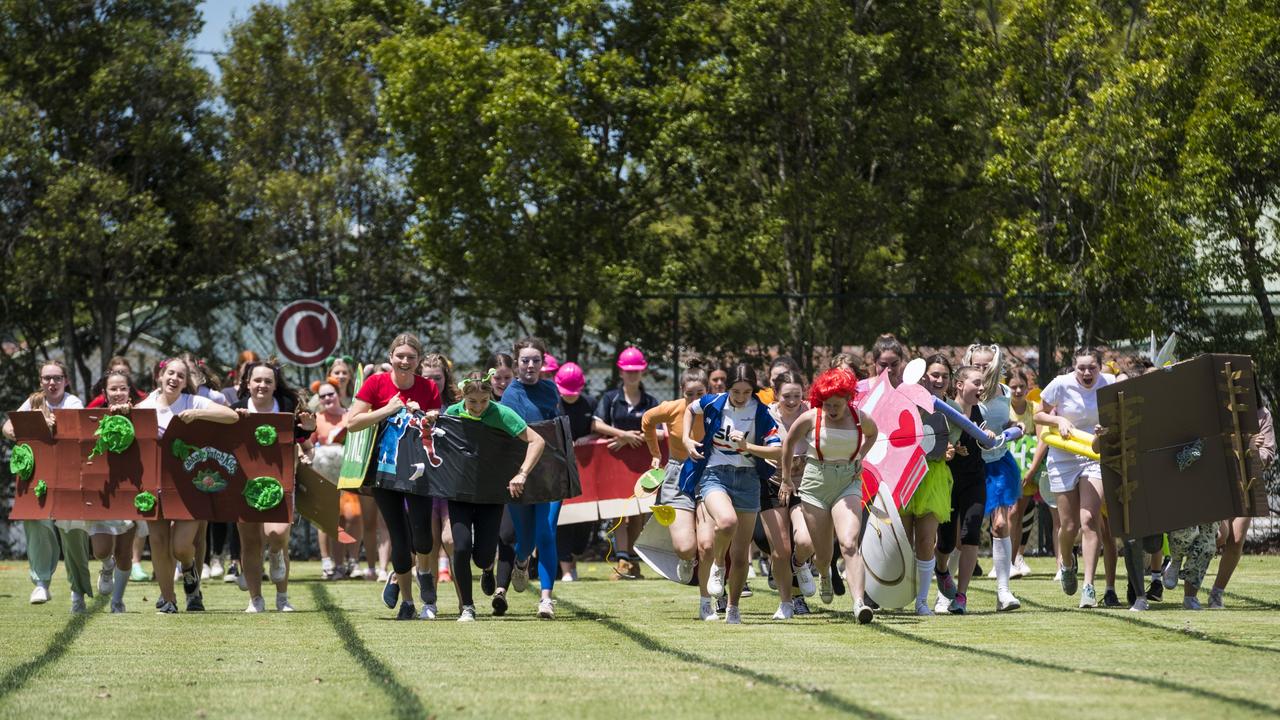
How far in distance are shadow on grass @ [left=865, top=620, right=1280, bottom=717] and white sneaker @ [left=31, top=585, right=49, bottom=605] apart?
244 inches

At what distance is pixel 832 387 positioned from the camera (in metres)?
11.3

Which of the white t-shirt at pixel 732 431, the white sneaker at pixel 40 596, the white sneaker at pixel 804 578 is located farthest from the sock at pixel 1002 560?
the white sneaker at pixel 40 596

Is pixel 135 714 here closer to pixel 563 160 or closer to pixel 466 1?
pixel 563 160

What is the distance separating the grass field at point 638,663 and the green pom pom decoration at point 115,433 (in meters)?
1.12

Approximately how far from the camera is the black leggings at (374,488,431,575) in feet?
39.0

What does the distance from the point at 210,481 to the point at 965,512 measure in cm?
500

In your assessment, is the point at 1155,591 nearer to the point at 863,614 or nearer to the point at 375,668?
the point at 863,614

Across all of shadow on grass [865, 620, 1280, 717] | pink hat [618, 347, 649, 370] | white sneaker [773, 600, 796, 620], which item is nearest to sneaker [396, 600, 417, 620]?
white sneaker [773, 600, 796, 620]

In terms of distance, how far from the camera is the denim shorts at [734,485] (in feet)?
38.1

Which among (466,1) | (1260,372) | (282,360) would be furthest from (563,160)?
(1260,372)

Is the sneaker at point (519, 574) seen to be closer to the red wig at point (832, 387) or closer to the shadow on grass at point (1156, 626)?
the red wig at point (832, 387)

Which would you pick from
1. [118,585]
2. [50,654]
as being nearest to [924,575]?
[118,585]

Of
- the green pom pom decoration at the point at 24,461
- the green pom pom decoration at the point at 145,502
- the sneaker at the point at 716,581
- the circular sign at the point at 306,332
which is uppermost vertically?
the circular sign at the point at 306,332

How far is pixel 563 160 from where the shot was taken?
2631 cm
